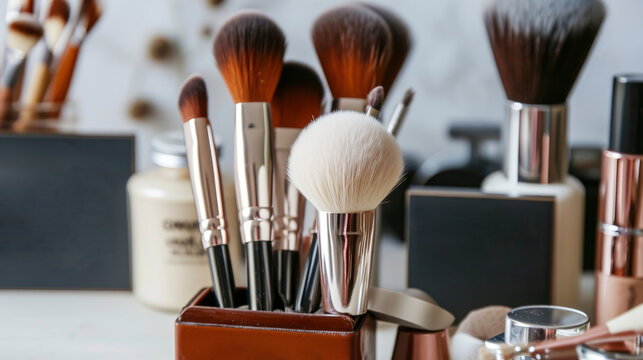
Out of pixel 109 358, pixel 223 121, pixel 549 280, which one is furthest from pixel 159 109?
pixel 549 280

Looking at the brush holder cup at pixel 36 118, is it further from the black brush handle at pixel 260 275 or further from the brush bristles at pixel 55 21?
the black brush handle at pixel 260 275

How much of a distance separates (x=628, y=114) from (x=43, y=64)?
1.62 feet

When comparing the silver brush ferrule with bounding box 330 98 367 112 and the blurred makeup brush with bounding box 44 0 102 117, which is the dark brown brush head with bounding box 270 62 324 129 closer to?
the silver brush ferrule with bounding box 330 98 367 112

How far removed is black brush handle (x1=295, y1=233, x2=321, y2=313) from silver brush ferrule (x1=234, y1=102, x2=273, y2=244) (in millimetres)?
34

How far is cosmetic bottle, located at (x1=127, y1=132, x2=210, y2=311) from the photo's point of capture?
24.4 inches

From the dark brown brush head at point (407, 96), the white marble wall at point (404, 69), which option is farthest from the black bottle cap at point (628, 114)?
the white marble wall at point (404, 69)

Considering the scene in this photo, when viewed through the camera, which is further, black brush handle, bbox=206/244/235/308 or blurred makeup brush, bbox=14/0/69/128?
blurred makeup brush, bbox=14/0/69/128

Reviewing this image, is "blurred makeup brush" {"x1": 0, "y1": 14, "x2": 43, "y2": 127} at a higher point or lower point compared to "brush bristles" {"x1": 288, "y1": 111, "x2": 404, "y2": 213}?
higher

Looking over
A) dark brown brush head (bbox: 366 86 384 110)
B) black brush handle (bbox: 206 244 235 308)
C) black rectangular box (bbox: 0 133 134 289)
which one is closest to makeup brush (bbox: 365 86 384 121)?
dark brown brush head (bbox: 366 86 384 110)

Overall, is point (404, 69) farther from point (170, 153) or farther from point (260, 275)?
point (260, 275)

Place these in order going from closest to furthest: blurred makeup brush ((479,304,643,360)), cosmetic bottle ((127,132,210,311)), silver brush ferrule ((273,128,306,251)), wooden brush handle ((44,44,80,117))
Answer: blurred makeup brush ((479,304,643,360)) < silver brush ferrule ((273,128,306,251)) < cosmetic bottle ((127,132,210,311)) < wooden brush handle ((44,44,80,117))

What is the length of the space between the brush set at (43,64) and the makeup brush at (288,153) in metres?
0.28

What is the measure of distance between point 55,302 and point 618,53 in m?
0.57

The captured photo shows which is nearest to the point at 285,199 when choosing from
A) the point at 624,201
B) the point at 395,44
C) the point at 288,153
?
the point at 288,153
